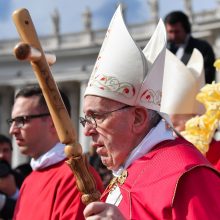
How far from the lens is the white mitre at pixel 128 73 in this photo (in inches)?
112

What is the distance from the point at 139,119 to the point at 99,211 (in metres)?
0.69

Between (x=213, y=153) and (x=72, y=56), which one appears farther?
(x=72, y=56)

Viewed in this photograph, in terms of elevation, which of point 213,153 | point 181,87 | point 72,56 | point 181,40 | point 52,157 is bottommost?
point 72,56

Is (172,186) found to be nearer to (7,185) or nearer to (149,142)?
(149,142)

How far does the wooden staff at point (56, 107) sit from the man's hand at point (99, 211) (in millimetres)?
77

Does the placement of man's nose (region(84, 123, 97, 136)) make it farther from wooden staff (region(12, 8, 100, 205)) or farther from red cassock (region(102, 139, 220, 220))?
wooden staff (region(12, 8, 100, 205))

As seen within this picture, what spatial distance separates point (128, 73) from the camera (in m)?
2.92

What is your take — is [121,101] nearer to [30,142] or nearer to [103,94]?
[103,94]

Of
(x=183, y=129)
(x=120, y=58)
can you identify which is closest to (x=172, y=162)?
(x=120, y=58)

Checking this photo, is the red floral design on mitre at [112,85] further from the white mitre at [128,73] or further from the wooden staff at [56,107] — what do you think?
the wooden staff at [56,107]

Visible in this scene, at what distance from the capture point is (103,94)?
2811 mm

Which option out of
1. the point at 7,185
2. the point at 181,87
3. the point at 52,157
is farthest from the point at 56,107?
the point at 7,185

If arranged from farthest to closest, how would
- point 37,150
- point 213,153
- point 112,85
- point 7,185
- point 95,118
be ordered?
point 7,185 < point 213,153 < point 37,150 < point 112,85 < point 95,118

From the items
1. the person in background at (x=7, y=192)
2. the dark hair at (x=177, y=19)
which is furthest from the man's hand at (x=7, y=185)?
the dark hair at (x=177, y=19)
